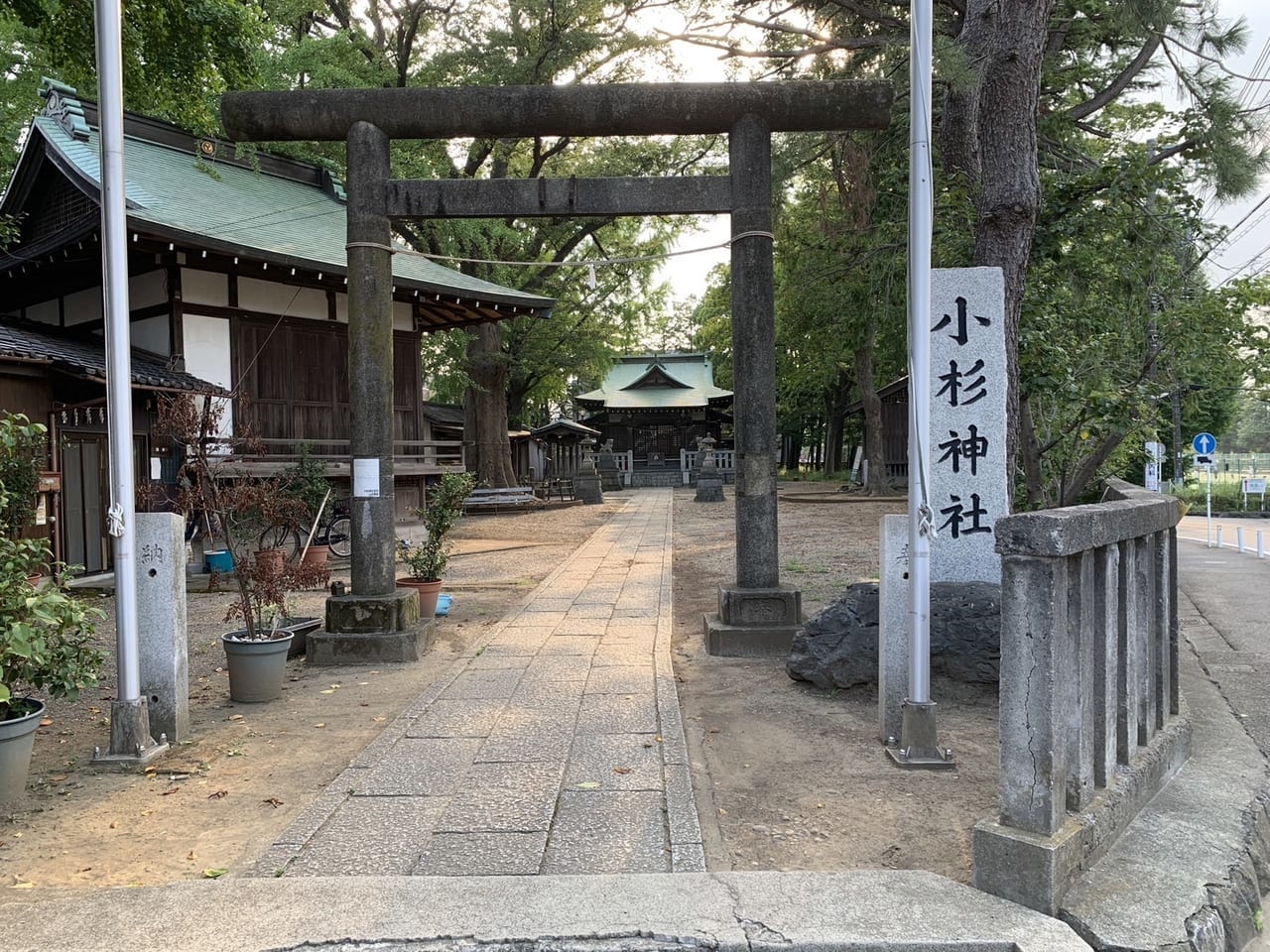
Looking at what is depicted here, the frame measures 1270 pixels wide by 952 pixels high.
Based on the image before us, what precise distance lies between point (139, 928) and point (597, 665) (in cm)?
378

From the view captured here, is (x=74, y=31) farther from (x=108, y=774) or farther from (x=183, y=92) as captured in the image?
(x=108, y=774)

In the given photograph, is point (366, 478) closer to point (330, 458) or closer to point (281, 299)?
point (330, 458)

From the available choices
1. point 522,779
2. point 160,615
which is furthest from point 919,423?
point 160,615

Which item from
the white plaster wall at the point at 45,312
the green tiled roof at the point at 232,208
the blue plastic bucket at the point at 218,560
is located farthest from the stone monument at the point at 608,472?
the blue plastic bucket at the point at 218,560

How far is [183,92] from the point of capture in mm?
8078

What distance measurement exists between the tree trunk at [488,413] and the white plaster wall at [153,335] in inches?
389

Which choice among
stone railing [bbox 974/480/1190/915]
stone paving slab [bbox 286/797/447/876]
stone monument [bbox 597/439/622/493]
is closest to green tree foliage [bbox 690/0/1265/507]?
stone railing [bbox 974/480/1190/915]

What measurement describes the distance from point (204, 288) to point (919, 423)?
36.5ft

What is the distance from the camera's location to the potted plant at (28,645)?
3.55 meters

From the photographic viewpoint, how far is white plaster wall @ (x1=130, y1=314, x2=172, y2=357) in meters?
11.6

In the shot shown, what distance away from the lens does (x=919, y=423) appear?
4113 mm

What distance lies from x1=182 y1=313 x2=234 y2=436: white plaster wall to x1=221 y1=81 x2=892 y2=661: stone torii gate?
6.13 meters

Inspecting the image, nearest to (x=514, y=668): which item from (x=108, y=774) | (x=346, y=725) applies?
(x=346, y=725)

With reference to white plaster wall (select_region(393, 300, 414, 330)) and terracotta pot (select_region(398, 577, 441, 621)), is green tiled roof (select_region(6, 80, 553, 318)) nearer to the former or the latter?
white plaster wall (select_region(393, 300, 414, 330))
